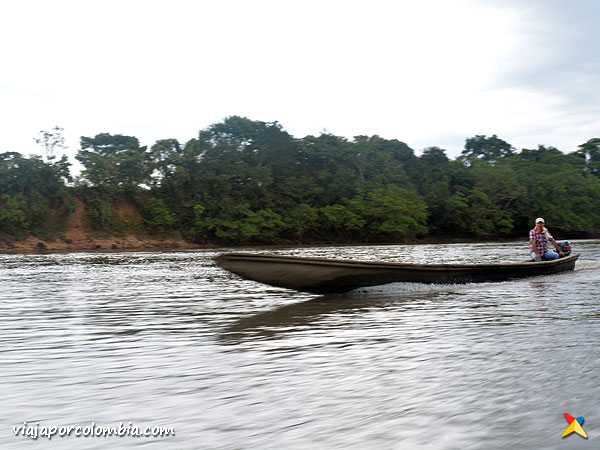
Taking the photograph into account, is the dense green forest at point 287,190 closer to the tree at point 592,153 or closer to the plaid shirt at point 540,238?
the tree at point 592,153

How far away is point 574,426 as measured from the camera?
119 inches

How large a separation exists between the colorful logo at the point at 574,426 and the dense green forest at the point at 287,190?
34.5m

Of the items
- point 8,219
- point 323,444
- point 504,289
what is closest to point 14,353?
point 323,444

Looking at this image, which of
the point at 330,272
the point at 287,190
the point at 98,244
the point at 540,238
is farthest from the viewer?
the point at 287,190

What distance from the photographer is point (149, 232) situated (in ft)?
125

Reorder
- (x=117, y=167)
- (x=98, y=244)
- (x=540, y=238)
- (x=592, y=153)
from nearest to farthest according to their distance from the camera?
(x=540, y=238)
(x=98, y=244)
(x=117, y=167)
(x=592, y=153)

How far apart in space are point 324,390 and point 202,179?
3644 centimetres

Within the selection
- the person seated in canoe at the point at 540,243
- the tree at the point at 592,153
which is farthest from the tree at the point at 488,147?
the person seated in canoe at the point at 540,243

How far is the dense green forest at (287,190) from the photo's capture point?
36.9 m

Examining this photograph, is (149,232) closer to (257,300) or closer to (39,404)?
(257,300)

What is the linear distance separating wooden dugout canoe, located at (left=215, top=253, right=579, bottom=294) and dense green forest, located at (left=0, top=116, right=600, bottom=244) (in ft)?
93.9

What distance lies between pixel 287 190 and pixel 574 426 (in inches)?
1515

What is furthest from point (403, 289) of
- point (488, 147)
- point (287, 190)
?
point (488, 147)

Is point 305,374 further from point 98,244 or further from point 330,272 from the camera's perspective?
point 98,244
